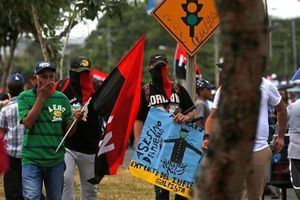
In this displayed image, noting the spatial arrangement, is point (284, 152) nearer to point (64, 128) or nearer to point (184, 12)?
point (184, 12)

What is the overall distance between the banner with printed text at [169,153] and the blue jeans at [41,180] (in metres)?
1.29

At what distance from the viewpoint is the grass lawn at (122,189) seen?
42.5 ft

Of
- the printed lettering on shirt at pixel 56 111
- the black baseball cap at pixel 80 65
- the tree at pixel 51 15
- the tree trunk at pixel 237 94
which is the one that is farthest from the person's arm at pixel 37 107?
the tree at pixel 51 15

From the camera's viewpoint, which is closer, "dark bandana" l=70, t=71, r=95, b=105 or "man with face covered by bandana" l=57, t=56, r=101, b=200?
"man with face covered by bandana" l=57, t=56, r=101, b=200

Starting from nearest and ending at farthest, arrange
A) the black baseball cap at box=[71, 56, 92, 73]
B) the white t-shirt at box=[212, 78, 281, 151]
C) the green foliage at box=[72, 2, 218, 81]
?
the white t-shirt at box=[212, 78, 281, 151]
the black baseball cap at box=[71, 56, 92, 73]
the green foliage at box=[72, 2, 218, 81]

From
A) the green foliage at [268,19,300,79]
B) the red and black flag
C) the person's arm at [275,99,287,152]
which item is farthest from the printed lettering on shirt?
the green foliage at [268,19,300,79]

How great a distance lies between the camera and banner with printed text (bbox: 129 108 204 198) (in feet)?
29.7

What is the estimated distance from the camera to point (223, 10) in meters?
4.13


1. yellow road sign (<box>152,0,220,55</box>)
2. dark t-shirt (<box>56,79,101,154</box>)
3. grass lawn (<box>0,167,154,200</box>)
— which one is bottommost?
grass lawn (<box>0,167,154,200</box>)

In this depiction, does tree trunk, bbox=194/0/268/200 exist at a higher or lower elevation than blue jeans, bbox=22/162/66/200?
higher

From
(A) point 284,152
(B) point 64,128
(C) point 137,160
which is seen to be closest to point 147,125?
(C) point 137,160

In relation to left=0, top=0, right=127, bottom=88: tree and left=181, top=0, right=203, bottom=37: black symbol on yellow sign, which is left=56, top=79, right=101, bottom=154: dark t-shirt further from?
left=0, top=0, right=127, bottom=88: tree

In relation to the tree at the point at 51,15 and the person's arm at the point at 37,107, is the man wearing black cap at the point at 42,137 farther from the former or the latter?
the tree at the point at 51,15

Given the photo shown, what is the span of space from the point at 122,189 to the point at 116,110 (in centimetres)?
546
